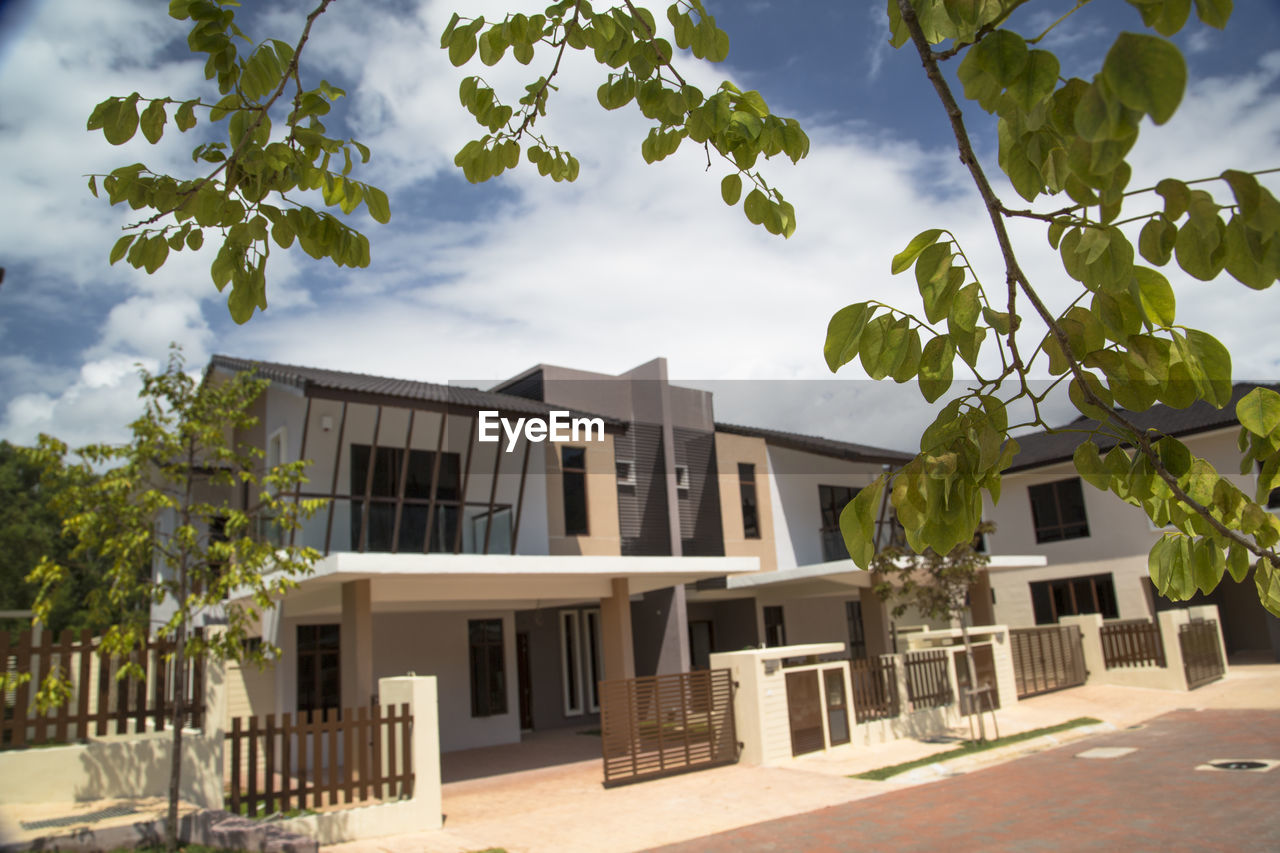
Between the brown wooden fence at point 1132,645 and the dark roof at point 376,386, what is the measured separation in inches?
531

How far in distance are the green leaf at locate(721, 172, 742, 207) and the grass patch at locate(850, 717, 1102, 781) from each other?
1152cm

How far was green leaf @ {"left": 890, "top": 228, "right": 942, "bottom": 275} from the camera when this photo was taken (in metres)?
1.70

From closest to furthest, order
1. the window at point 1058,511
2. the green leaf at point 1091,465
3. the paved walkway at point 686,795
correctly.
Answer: the green leaf at point 1091,465
the paved walkway at point 686,795
the window at point 1058,511

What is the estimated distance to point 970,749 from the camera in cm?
1476

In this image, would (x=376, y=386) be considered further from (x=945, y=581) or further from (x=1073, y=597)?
(x=1073, y=597)

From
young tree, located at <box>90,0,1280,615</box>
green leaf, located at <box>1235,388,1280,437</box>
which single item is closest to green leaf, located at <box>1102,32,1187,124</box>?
young tree, located at <box>90,0,1280,615</box>

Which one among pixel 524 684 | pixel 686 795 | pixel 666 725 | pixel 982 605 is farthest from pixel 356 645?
pixel 982 605

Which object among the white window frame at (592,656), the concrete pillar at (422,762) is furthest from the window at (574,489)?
the concrete pillar at (422,762)

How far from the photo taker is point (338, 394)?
1464 cm

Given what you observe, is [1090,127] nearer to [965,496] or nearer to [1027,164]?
[1027,164]

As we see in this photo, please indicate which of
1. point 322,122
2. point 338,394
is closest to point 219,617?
point 338,394

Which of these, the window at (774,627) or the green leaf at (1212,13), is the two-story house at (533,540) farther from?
the green leaf at (1212,13)

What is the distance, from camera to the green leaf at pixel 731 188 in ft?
9.87

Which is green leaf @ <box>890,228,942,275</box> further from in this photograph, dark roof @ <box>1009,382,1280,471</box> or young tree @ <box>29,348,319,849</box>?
dark roof @ <box>1009,382,1280,471</box>
